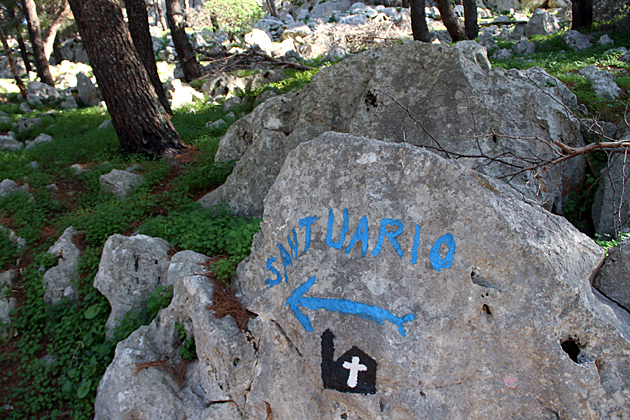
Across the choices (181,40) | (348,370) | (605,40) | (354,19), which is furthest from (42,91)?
(605,40)

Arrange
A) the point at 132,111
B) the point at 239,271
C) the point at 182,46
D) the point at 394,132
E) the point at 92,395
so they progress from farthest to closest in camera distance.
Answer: the point at 182,46, the point at 132,111, the point at 394,132, the point at 92,395, the point at 239,271

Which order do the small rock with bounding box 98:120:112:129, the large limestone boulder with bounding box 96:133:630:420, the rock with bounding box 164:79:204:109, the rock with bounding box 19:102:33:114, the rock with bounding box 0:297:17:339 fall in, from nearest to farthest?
the large limestone boulder with bounding box 96:133:630:420 < the rock with bounding box 0:297:17:339 < the small rock with bounding box 98:120:112:129 < the rock with bounding box 164:79:204:109 < the rock with bounding box 19:102:33:114

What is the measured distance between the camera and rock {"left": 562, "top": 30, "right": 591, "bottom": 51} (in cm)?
973

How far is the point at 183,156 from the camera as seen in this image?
6680 millimetres

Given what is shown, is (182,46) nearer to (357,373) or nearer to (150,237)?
(150,237)

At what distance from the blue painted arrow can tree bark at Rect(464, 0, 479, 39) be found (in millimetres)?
12263

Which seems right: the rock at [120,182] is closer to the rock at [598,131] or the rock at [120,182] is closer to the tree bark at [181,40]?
the rock at [598,131]

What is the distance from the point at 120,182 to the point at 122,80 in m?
1.81

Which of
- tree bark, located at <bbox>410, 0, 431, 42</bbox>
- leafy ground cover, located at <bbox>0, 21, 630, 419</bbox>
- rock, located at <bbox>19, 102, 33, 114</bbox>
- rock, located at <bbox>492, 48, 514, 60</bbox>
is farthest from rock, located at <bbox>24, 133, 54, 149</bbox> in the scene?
rock, located at <bbox>492, 48, 514, 60</bbox>

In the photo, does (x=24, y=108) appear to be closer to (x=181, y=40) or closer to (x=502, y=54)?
(x=181, y=40)

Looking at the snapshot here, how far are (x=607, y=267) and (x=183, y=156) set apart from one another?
5932 millimetres

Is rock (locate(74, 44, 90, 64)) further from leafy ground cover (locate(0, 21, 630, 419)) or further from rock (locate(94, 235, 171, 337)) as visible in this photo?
rock (locate(94, 235, 171, 337))

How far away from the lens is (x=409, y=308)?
232 centimetres

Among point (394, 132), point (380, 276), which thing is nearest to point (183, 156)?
point (394, 132)
